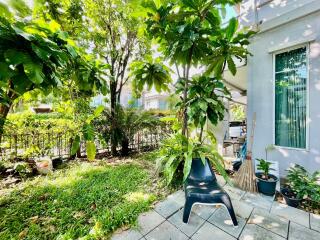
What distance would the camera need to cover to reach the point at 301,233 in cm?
230

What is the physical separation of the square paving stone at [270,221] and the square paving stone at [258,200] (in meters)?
0.18

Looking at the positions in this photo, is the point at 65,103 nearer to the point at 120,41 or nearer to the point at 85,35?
the point at 85,35

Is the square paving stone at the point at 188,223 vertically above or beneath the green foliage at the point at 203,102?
beneath

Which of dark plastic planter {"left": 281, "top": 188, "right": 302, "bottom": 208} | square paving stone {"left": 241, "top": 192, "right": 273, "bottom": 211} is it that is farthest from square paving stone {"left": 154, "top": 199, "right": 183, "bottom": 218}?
dark plastic planter {"left": 281, "top": 188, "right": 302, "bottom": 208}

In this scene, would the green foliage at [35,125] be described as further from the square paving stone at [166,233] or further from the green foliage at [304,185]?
the green foliage at [304,185]

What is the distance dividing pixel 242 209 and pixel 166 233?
54.0 inches

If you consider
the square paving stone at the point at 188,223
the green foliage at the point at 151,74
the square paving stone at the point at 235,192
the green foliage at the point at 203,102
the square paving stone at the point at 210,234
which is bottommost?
the square paving stone at the point at 210,234

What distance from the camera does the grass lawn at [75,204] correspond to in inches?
94.4

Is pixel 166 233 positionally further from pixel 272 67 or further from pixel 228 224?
pixel 272 67

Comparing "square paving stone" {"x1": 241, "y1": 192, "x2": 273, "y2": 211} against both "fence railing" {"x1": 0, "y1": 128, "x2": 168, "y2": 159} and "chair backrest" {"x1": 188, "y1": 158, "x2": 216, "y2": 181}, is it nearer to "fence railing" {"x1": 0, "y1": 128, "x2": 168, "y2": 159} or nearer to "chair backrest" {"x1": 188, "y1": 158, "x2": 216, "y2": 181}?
"chair backrest" {"x1": 188, "y1": 158, "x2": 216, "y2": 181}

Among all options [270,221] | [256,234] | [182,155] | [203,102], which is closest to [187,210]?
[256,234]

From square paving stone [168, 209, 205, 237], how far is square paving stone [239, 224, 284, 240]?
0.57 metres

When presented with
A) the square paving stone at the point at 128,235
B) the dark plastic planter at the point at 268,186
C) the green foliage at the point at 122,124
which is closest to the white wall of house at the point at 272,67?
the dark plastic planter at the point at 268,186

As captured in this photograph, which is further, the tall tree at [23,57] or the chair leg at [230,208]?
the chair leg at [230,208]
